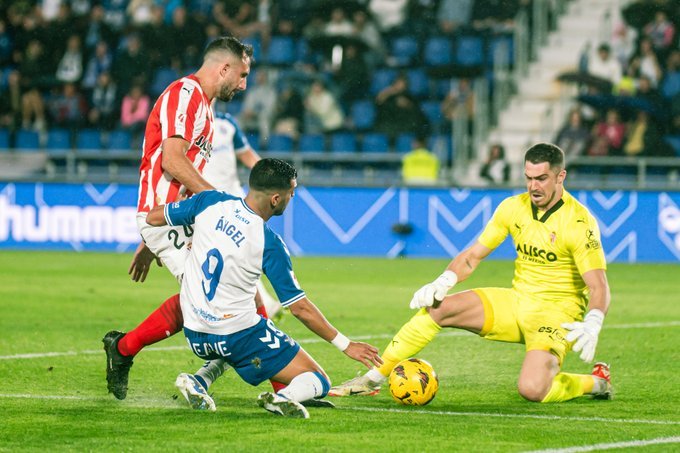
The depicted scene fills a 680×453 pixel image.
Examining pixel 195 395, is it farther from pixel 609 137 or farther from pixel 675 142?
pixel 675 142

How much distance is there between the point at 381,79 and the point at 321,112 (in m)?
1.47

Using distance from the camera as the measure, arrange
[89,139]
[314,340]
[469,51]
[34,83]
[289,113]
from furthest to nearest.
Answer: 1. [34,83]
2. [469,51]
3. [89,139]
4. [289,113]
5. [314,340]

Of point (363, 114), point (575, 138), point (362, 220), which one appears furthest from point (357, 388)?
point (363, 114)

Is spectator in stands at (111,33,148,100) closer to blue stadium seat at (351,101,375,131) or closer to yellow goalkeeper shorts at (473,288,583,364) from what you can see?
blue stadium seat at (351,101,375,131)

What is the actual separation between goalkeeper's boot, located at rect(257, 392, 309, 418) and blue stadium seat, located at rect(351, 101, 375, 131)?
15.8 meters

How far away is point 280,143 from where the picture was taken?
21.7 metres

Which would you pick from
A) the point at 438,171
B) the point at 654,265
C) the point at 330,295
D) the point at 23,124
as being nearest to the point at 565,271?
the point at 330,295

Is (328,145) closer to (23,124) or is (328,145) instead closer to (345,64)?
(345,64)

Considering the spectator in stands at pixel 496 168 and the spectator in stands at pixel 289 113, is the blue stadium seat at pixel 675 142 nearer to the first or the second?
the spectator in stands at pixel 496 168

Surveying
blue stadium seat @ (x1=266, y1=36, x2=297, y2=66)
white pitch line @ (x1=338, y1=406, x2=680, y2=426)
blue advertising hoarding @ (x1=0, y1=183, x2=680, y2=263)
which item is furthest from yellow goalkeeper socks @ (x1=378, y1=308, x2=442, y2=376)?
blue stadium seat @ (x1=266, y1=36, x2=297, y2=66)

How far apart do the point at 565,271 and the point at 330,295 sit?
21.3 ft

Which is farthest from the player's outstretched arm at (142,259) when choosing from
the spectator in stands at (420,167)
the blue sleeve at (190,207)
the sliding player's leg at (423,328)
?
the spectator in stands at (420,167)

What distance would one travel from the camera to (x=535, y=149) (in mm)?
7543

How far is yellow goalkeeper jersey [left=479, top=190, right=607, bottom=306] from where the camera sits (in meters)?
7.51
